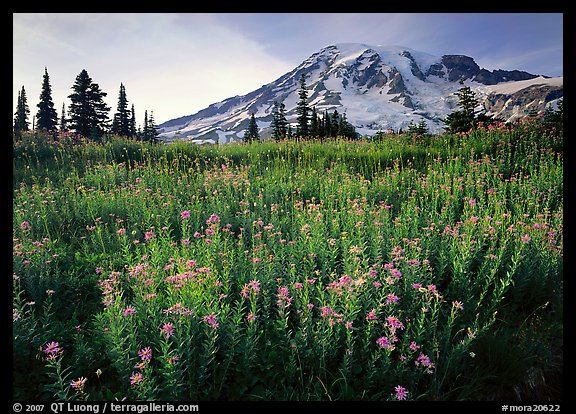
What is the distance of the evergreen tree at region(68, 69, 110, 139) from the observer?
93.8 feet

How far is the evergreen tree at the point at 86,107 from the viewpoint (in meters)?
28.6

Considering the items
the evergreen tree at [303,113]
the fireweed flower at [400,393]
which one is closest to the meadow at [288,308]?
the fireweed flower at [400,393]

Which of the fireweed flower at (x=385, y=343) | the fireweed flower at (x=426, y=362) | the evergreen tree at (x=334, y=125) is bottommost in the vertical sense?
the fireweed flower at (x=426, y=362)

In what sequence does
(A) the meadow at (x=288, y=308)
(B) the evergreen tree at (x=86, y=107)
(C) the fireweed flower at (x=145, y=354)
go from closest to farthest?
1. (C) the fireweed flower at (x=145, y=354)
2. (A) the meadow at (x=288, y=308)
3. (B) the evergreen tree at (x=86, y=107)

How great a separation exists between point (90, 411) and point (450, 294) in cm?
323

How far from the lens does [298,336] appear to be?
2.52m

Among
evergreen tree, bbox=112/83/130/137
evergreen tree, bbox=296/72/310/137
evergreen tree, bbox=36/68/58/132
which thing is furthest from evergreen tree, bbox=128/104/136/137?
evergreen tree, bbox=296/72/310/137

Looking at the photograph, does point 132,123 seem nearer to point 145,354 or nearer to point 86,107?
point 86,107

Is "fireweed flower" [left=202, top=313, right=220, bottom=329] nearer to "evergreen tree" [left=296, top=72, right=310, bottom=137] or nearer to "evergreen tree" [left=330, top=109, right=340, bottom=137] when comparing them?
"evergreen tree" [left=296, top=72, right=310, bottom=137]

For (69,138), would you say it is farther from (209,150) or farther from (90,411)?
(90,411)

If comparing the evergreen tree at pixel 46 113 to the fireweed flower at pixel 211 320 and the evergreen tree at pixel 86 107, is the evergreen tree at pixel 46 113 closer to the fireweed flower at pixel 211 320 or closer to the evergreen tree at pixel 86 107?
the evergreen tree at pixel 86 107

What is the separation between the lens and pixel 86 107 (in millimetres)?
29344

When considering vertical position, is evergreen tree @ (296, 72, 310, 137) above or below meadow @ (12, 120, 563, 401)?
above

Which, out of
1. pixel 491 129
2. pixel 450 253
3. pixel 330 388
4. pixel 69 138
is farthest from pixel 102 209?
pixel 491 129
